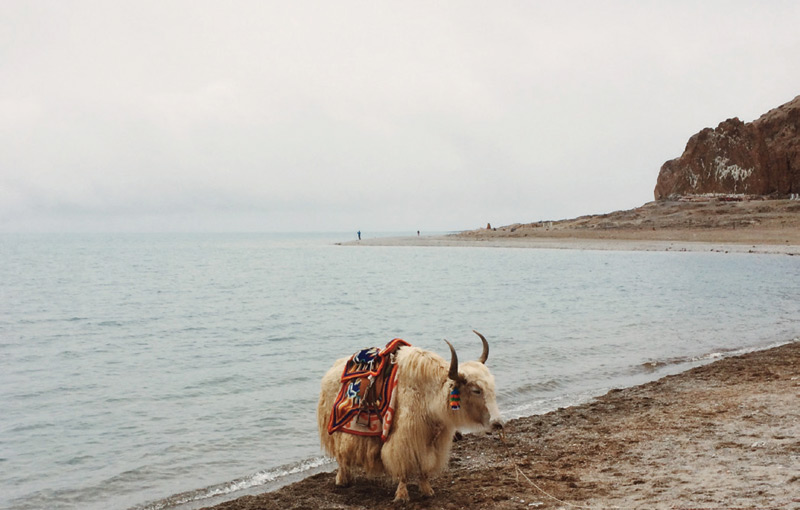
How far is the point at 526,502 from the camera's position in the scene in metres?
4.90

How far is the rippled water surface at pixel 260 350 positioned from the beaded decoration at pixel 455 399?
9.18ft

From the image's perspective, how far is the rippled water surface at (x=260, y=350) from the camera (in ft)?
23.8

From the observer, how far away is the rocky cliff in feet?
201

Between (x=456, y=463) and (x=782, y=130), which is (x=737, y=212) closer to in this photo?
(x=782, y=130)

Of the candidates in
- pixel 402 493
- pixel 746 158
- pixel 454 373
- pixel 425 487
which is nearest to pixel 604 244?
pixel 746 158

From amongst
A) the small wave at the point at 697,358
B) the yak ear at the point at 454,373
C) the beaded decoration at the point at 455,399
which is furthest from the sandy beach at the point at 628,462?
the small wave at the point at 697,358

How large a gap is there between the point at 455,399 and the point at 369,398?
3.04 feet

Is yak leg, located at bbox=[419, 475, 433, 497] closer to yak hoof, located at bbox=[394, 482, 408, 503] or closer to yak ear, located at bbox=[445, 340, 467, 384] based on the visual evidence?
yak hoof, located at bbox=[394, 482, 408, 503]

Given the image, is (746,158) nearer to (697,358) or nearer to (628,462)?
(697,358)

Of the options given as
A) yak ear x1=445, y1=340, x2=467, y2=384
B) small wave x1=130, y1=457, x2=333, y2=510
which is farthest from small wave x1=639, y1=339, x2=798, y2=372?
yak ear x1=445, y1=340, x2=467, y2=384

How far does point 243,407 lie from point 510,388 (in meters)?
4.37

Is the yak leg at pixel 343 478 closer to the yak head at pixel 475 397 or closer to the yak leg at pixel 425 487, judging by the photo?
the yak leg at pixel 425 487

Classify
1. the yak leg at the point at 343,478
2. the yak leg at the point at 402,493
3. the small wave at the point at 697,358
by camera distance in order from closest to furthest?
1. the yak leg at the point at 402,493
2. the yak leg at the point at 343,478
3. the small wave at the point at 697,358

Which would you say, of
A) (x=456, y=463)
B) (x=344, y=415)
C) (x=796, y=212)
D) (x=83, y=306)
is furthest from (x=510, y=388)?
(x=796, y=212)
